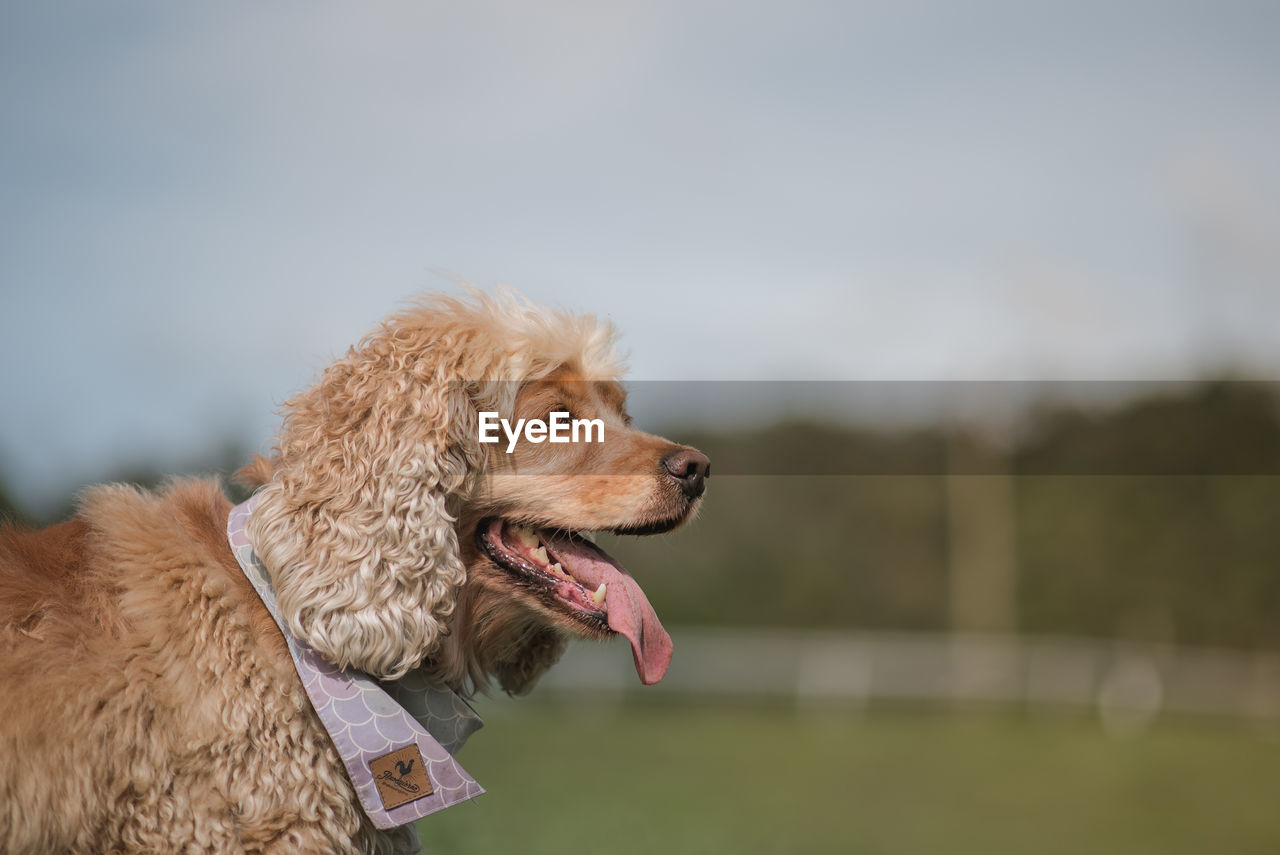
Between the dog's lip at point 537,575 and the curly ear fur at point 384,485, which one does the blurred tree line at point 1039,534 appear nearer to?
the dog's lip at point 537,575

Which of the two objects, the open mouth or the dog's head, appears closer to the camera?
the dog's head

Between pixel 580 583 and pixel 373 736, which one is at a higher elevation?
pixel 580 583

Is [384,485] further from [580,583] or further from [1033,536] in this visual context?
[1033,536]

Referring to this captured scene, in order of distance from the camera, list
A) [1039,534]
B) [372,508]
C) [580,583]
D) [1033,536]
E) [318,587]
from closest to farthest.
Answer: [318,587] < [372,508] < [580,583] < [1039,534] < [1033,536]

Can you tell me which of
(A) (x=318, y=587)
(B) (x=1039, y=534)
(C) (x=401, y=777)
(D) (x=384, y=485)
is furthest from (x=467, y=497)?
(B) (x=1039, y=534)

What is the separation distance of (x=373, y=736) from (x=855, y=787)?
361 inches

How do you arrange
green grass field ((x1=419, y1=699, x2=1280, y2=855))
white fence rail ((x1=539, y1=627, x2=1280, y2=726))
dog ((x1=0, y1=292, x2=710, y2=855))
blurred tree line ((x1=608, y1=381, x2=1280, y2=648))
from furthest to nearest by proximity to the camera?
blurred tree line ((x1=608, y1=381, x2=1280, y2=648)) < white fence rail ((x1=539, y1=627, x2=1280, y2=726)) < green grass field ((x1=419, y1=699, x2=1280, y2=855)) < dog ((x1=0, y1=292, x2=710, y2=855))

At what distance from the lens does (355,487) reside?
338 centimetres

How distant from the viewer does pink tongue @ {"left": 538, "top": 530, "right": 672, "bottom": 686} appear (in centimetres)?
371
